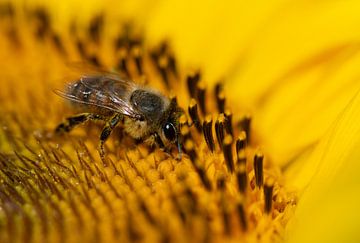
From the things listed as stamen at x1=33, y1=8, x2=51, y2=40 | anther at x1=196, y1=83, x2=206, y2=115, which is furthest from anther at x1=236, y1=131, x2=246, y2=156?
stamen at x1=33, y1=8, x2=51, y2=40

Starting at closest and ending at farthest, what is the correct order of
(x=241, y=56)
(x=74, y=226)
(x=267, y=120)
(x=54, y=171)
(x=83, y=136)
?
1. (x=74, y=226)
2. (x=54, y=171)
3. (x=83, y=136)
4. (x=267, y=120)
5. (x=241, y=56)

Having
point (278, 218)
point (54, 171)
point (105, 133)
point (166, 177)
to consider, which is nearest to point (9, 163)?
point (54, 171)

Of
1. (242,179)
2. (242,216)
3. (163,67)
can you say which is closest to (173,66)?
(163,67)

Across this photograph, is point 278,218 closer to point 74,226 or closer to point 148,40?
point 74,226

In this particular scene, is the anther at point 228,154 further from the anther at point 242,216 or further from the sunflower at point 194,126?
the anther at point 242,216

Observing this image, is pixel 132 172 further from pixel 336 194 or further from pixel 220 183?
pixel 336 194

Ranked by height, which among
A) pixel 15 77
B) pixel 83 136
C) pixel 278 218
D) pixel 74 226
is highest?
pixel 15 77

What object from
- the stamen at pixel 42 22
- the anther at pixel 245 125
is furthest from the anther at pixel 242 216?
the stamen at pixel 42 22

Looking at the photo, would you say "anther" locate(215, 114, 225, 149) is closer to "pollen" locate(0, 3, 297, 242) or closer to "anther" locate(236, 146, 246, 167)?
"pollen" locate(0, 3, 297, 242)
